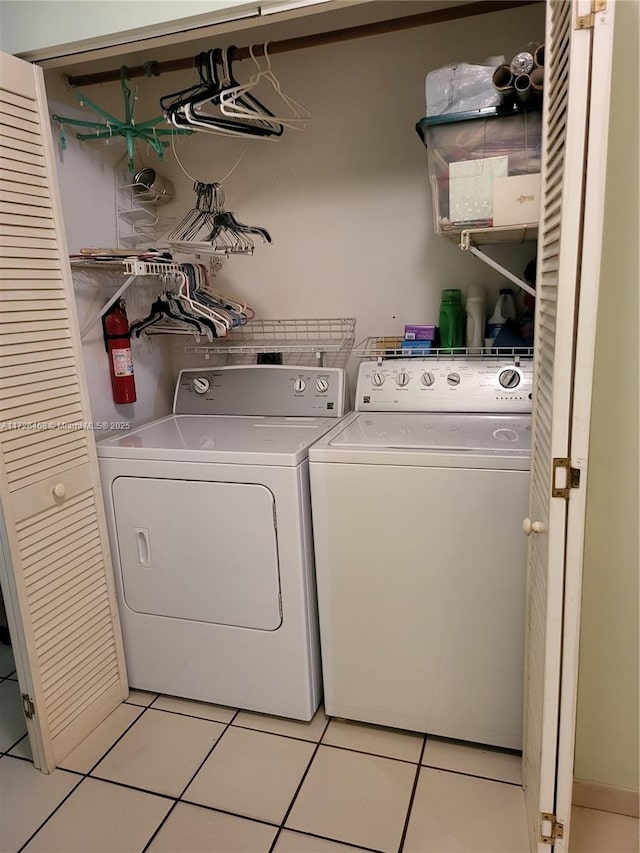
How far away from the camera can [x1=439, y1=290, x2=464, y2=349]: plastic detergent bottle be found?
210cm

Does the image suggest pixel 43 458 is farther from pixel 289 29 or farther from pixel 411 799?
pixel 289 29

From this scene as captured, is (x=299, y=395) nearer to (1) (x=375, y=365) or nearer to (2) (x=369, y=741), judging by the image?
(1) (x=375, y=365)

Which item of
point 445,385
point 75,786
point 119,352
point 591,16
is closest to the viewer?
point 591,16

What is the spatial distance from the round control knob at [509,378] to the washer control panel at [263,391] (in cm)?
57

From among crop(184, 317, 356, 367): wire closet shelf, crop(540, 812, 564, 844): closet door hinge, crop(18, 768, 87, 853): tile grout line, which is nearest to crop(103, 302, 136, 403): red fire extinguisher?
crop(184, 317, 356, 367): wire closet shelf

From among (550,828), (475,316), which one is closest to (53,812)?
(550,828)

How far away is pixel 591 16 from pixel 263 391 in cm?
156

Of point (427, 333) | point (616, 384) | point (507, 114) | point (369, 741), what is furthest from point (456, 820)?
point (507, 114)

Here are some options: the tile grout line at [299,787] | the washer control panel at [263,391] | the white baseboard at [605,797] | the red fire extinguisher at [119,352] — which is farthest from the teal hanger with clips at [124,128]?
the white baseboard at [605,797]

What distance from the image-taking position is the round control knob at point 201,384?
2322mm

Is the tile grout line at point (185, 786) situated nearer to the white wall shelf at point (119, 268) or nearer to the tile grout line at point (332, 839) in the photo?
the tile grout line at point (332, 839)

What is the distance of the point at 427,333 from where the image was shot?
2109 millimetres

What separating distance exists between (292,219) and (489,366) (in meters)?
1.01

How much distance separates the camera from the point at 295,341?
7.94ft
